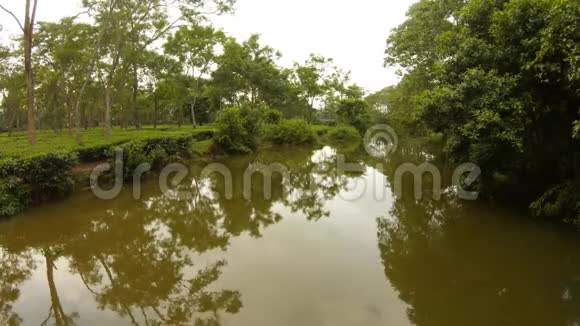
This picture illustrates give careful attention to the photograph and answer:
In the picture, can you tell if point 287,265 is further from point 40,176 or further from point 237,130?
point 237,130

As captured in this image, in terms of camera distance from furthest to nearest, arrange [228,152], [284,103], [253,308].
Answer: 1. [284,103]
2. [228,152]
3. [253,308]

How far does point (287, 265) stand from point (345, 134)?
80.4 ft

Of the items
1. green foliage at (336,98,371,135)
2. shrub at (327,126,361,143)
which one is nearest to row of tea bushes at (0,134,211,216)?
shrub at (327,126,361,143)

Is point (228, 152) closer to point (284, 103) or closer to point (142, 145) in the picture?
point (142, 145)

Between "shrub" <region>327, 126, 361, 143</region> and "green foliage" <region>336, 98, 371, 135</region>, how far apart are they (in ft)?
7.31

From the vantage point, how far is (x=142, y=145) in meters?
10.8

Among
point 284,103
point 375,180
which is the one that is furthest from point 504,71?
point 284,103

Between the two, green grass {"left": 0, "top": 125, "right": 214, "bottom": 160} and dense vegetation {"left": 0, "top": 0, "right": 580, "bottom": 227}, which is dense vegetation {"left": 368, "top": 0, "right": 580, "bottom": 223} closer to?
dense vegetation {"left": 0, "top": 0, "right": 580, "bottom": 227}

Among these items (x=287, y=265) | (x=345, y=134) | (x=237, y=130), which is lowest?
(x=287, y=265)

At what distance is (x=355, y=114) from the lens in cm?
3058

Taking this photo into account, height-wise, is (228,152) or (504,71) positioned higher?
(504,71)

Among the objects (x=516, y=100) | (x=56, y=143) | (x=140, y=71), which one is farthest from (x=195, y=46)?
(x=516, y=100)

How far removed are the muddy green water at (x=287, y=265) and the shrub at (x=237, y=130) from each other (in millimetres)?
8484

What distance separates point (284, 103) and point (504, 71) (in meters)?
26.8
